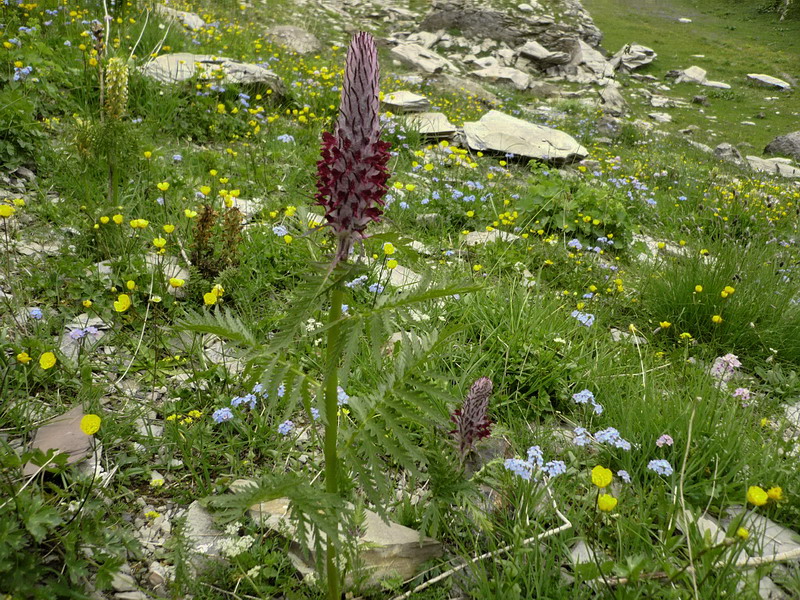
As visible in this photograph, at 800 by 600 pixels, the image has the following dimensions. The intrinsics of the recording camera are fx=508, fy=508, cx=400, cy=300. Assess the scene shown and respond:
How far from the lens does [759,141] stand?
20406 millimetres

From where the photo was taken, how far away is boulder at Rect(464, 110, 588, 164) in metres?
8.62

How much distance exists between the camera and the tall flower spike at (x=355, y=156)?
4.59 feet

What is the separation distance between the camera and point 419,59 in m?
20.9

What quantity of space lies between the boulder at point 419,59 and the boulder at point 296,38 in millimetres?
3997

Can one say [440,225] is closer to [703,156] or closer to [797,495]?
[797,495]

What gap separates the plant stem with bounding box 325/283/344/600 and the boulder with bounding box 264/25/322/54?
1741 cm

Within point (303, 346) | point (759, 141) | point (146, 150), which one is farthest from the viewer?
point (759, 141)

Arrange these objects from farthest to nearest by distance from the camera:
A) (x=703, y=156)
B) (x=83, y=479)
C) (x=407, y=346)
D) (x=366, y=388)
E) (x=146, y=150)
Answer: (x=703, y=156) < (x=146, y=150) < (x=366, y=388) < (x=83, y=479) < (x=407, y=346)

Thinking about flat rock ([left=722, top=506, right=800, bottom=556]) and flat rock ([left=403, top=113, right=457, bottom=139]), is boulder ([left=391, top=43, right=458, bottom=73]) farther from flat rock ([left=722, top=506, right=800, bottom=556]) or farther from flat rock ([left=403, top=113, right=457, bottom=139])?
flat rock ([left=722, top=506, right=800, bottom=556])

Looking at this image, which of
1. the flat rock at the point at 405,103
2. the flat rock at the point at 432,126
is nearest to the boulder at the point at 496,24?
Answer: the flat rock at the point at 405,103

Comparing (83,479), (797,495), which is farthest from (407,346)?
(797,495)

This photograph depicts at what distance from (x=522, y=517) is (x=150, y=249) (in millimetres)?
3265

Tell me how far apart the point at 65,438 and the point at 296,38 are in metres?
18.3

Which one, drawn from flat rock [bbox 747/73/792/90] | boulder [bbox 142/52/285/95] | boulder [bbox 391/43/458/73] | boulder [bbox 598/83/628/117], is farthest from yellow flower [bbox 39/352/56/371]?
flat rock [bbox 747/73/792/90]
